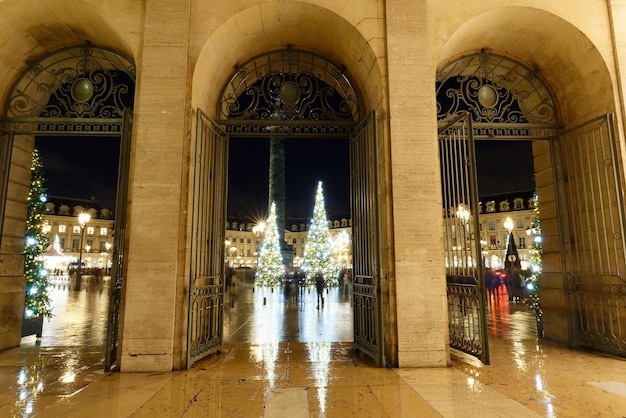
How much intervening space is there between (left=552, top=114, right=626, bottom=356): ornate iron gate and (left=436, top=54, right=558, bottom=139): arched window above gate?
726 millimetres

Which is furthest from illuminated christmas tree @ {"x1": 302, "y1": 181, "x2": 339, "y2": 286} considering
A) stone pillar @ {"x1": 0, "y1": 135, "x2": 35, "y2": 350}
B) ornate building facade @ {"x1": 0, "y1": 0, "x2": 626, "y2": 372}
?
stone pillar @ {"x1": 0, "y1": 135, "x2": 35, "y2": 350}

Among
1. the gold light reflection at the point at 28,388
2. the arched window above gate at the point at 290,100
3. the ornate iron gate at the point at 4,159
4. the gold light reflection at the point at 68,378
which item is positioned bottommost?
the gold light reflection at the point at 68,378

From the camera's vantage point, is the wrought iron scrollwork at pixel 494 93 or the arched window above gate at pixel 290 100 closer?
the arched window above gate at pixel 290 100

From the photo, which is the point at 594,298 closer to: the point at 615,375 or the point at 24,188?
the point at 615,375

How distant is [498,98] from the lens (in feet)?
27.0

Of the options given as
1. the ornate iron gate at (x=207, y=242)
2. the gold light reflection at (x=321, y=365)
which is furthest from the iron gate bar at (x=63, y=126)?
the gold light reflection at (x=321, y=365)

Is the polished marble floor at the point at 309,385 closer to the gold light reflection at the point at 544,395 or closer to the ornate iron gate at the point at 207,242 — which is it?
the gold light reflection at the point at 544,395

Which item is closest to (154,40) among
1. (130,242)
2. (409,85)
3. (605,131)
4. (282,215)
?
(130,242)

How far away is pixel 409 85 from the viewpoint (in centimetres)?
666

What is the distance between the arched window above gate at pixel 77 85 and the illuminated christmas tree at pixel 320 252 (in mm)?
23334

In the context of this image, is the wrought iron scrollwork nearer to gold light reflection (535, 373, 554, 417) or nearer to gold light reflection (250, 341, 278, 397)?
gold light reflection (535, 373, 554, 417)

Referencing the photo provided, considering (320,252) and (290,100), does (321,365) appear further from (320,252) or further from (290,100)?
(320,252)

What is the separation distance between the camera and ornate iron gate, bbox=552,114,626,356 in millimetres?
6965

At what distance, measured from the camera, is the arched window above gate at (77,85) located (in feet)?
25.2
